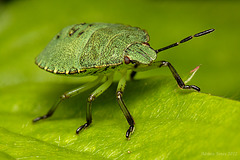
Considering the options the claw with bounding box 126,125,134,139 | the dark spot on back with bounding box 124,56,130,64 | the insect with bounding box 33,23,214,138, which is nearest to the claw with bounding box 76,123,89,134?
the insect with bounding box 33,23,214,138

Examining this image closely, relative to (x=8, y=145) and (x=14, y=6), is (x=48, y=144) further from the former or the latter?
(x=14, y=6)

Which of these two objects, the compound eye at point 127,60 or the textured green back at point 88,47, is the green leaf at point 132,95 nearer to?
the compound eye at point 127,60

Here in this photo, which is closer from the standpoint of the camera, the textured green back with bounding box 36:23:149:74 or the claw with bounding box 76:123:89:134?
the claw with bounding box 76:123:89:134

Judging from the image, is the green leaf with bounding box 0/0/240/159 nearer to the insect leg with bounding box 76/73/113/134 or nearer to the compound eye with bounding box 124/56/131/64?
the insect leg with bounding box 76/73/113/134

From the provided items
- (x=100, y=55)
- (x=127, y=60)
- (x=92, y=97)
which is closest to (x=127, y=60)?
(x=127, y=60)

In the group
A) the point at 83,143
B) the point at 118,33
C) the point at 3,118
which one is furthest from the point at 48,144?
the point at 118,33

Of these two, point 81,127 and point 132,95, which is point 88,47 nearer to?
point 132,95

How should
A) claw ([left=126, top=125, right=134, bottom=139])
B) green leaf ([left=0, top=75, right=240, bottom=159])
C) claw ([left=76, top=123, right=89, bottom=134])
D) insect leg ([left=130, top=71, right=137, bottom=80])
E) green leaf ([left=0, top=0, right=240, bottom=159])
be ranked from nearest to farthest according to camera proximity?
green leaf ([left=0, top=75, right=240, bottom=159]), green leaf ([left=0, top=0, right=240, bottom=159]), claw ([left=126, top=125, right=134, bottom=139]), claw ([left=76, top=123, right=89, bottom=134]), insect leg ([left=130, top=71, right=137, bottom=80])
